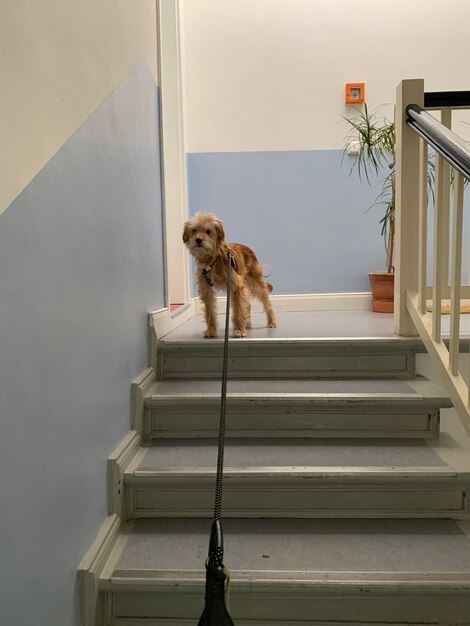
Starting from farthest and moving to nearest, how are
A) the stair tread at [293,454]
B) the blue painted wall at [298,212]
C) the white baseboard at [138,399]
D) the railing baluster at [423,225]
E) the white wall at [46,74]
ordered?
the blue painted wall at [298,212] → the railing baluster at [423,225] → the white baseboard at [138,399] → the stair tread at [293,454] → the white wall at [46,74]

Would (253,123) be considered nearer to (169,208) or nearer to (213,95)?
(213,95)

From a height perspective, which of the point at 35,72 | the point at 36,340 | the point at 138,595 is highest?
the point at 35,72

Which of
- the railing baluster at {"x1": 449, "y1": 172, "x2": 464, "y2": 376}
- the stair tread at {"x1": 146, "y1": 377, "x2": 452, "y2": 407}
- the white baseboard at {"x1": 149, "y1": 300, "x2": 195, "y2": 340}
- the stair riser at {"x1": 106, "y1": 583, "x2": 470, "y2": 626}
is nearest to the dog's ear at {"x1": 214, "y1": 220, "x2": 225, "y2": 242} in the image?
the white baseboard at {"x1": 149, "y1": 300, "x2": 195, "y2": 340}

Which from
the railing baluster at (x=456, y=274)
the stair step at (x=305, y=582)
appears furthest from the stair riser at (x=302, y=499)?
the railing baluster at (x=456, y=274)

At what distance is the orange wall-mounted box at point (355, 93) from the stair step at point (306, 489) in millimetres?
3038

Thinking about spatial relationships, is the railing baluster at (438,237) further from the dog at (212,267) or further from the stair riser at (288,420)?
the dog at (212,267)

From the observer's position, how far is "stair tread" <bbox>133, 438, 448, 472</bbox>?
167cm

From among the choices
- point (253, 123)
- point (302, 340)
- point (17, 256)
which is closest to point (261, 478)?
point (302, 340)

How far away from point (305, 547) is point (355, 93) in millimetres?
3456

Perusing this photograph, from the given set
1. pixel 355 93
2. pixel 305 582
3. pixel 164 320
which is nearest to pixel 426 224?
pixel 164 320

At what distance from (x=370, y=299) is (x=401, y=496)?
2438mm

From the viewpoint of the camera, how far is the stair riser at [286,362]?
2156 millimetres

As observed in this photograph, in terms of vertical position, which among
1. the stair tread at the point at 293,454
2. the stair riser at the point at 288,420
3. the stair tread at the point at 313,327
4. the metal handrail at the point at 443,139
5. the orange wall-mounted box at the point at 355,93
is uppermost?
the orange wall-mounted box at the point at 355,93

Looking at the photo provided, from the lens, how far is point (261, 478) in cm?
160
